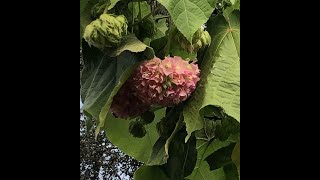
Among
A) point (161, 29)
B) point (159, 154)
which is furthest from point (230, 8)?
point (159, 154)

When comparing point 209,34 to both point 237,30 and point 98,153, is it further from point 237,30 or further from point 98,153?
point 98,153

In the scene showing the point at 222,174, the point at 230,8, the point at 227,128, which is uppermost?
the point at 230,8

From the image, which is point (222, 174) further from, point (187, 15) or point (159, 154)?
point (187, 15)

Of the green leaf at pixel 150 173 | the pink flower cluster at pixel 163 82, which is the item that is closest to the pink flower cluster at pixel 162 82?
the pink flower cluster at pixel 163 82

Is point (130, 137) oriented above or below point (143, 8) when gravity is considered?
below

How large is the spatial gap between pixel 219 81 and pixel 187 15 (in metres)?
0.08

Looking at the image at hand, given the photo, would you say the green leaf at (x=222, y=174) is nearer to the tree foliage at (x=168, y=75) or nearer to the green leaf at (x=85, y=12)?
the tree foliage at (x=168, y=75)

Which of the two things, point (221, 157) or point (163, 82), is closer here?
point (163, 82)

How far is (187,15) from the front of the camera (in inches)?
22.5

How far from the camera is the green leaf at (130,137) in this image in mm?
722
